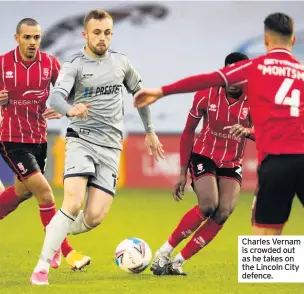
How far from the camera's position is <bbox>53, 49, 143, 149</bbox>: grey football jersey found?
8391 millimetres

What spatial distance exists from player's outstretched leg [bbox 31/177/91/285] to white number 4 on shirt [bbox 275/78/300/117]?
2.25m

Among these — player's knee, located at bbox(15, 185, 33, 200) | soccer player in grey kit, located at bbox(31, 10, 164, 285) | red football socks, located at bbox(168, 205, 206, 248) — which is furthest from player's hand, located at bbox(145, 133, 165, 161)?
player's knee, located at bbox(15, 185, 33, 200)

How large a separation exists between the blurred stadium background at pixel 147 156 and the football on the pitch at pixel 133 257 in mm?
126

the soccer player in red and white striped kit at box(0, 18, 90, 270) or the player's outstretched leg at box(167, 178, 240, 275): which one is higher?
the soccer player in red and white striped kit at box(0, 18, 90, 270)

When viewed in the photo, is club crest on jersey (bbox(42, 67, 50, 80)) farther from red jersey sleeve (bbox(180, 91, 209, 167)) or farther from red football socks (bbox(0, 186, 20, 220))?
red jersey sleeve (bbox(180, 91, 209, 167))

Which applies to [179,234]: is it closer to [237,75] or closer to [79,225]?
[79,225]

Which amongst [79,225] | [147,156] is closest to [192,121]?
[79,225]

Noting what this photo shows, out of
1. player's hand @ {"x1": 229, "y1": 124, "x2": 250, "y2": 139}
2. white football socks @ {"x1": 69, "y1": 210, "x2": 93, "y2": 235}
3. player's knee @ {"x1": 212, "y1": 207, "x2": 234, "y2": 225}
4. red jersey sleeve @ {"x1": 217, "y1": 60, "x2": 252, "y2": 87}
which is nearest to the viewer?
red jersey sleeve @ {"x1": 217, "y1": 60, "x2": 252, "y2": 87}

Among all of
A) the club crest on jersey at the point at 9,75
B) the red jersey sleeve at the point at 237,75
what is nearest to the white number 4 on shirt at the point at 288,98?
the red jersey sleeve at the point at 237,75

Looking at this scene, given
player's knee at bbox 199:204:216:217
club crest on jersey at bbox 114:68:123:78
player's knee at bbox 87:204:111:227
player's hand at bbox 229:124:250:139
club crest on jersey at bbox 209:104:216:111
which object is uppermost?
club crest on jersey at bbox 114:68:123:78

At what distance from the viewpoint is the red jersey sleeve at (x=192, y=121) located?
29.3 feet

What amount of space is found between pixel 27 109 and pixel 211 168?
6.29ft

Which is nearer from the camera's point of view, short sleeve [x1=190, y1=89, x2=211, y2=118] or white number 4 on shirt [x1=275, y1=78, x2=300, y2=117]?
white number 4 on shirt [x1=275, y1=78, x2=300, y2=117]

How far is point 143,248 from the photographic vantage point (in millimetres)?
8812
